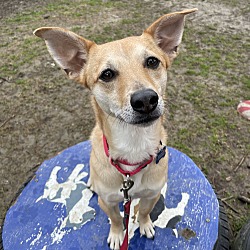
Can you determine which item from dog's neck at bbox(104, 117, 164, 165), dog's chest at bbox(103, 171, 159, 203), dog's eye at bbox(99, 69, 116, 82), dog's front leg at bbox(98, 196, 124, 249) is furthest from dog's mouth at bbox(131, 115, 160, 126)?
dog's front leg at bbox(98, 196, 124, 249)

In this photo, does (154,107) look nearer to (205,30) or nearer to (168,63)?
(168,63)

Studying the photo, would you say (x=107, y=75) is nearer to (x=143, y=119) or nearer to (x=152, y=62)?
(x=152, y=62)

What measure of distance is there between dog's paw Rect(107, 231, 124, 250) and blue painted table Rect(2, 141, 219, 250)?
0.26 ft

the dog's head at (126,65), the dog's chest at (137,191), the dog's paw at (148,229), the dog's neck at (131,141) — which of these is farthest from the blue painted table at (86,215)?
the dog's head at (126,65)

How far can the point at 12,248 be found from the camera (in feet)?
9.32

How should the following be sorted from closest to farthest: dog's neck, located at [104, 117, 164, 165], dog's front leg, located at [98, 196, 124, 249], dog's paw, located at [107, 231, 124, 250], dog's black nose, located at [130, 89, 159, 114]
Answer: dog's black nose, located at [130, 89, 159, 114], dog's neck, located at [104, 117, 164, 165], dog's front leg, located at [98, 196, 124, 249], dog's paw, located at [107, 231, 124, 250]

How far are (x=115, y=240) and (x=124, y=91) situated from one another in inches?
63.4

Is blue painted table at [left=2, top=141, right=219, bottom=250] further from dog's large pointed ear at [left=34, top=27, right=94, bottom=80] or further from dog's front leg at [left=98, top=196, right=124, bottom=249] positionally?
dog's large pointed ear at [left=34, top=27, right=94, bottom=80]

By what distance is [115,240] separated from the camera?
9.28 ft

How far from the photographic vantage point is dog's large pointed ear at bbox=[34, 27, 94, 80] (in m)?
2.21

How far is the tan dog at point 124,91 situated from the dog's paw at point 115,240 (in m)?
0.27

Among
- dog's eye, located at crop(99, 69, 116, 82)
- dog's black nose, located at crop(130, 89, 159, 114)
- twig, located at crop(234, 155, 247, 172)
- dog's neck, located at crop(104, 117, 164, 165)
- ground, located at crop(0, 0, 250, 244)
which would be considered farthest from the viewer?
ground, located at crop(0, 0, 250, 244)

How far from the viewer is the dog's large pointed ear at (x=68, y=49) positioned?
2.21 metres

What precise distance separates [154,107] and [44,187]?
2.07 meters
